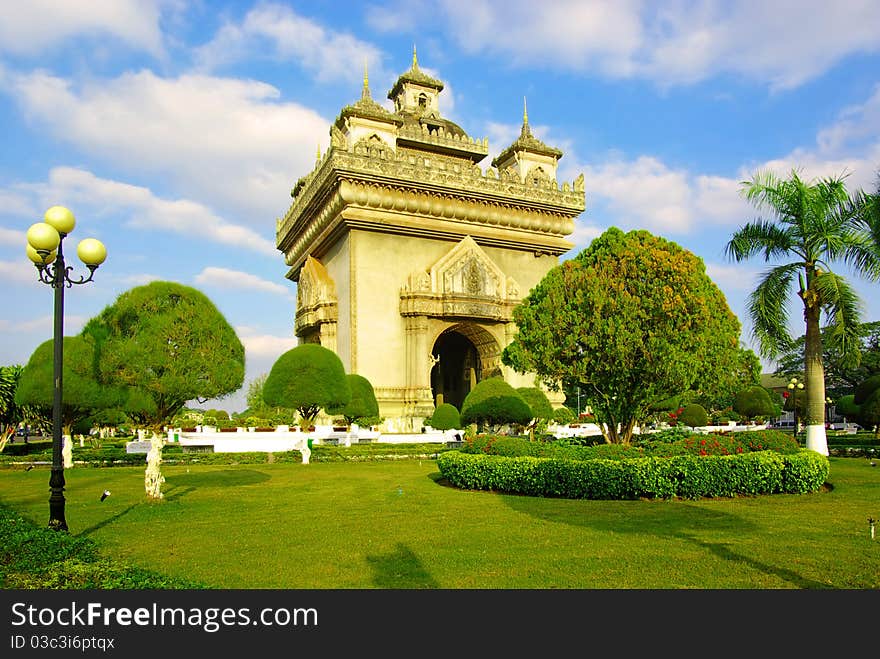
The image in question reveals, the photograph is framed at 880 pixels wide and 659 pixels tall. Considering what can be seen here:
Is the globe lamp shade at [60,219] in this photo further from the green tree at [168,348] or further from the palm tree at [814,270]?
the palm tree at [814,270]

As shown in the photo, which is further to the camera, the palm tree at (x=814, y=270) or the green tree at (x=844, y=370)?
the green tree at (x=844, y=370)

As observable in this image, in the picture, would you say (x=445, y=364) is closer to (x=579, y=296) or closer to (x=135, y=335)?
(x=579, y=296)

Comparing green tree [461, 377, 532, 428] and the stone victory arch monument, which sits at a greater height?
the stone victory arch monument

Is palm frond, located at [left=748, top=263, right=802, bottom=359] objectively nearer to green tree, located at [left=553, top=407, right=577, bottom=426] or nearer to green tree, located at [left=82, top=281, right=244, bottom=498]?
green tree, located at [left=82, top=281, right=244, bottom=498]

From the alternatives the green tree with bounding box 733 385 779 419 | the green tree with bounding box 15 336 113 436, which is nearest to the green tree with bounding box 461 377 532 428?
the green tree with bounding box 15 336 113 436

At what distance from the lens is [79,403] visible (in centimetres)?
2105

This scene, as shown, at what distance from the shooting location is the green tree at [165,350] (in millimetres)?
12305

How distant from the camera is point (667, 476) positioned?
11891 millimetres

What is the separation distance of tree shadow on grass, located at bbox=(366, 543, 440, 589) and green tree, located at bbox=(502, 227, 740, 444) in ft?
28.2

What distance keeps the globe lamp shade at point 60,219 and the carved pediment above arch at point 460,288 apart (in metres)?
25.4

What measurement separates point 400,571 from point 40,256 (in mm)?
6856

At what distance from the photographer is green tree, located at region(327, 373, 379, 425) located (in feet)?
97.6

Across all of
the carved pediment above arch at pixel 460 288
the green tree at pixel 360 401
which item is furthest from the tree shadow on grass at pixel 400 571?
the carved pediment above arch at pixel 460 288
